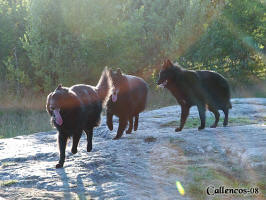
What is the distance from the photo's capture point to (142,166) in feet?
19.1

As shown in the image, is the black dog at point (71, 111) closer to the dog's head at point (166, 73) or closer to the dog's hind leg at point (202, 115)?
the dog's head at point (166, 73)

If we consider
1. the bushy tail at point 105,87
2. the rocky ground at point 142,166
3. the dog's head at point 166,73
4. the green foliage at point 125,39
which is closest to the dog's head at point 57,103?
the rocky ground at point 142,166

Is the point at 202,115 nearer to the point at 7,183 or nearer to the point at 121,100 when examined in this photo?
the point at 121,100

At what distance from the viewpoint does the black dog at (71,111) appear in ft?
18.9

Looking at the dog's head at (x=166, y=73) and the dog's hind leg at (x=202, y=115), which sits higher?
the dog's head at (x=166, y=73)

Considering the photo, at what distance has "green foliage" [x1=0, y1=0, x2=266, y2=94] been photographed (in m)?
19.8

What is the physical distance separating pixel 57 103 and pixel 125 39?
15143 millimetres

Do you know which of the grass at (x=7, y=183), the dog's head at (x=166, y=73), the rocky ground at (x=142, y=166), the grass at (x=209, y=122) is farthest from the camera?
the grass at (x=209, y=122)

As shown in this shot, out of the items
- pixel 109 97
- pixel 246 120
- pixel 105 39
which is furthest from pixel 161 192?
pixel 105 39

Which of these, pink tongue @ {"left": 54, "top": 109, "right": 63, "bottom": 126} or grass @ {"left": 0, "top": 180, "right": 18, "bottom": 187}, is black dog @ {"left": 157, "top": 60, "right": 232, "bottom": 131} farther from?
grass @ {"left": 0, "top": 180, "right": 18, "bottom": 187}

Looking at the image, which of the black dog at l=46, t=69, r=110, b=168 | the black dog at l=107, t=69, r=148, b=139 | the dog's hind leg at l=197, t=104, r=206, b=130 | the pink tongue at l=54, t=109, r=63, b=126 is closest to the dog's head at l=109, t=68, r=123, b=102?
the black dog at l=107, t=69, r=148, b=139

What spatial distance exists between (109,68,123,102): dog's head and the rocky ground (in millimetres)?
976

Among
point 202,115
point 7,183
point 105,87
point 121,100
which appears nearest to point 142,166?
point 7,183

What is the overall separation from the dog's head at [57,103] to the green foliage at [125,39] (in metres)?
13.3
